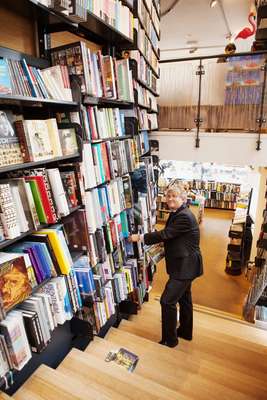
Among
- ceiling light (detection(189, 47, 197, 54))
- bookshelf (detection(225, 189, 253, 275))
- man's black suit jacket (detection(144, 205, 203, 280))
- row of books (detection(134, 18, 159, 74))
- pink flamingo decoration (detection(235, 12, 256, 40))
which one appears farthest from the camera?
ceiling light (detection(189, 47, 197, 54))

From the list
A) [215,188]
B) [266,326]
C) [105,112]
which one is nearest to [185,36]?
[215,188]

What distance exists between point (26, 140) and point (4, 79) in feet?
0.90

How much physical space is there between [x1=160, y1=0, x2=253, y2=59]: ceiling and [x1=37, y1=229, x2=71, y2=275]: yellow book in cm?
555

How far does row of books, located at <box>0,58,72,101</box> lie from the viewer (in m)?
1.23

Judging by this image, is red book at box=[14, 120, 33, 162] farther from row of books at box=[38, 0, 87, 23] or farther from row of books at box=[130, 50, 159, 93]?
row of books at box=[130, 50, 159, 93]

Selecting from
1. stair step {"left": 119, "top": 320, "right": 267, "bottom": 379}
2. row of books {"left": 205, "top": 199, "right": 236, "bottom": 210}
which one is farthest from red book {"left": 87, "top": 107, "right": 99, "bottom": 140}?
row of books {"left": 205, "top": 199, "right": 236, "bottom": 210}

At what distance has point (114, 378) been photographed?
1.88 meters

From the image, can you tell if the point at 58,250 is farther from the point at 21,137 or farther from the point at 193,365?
the point at 193,365

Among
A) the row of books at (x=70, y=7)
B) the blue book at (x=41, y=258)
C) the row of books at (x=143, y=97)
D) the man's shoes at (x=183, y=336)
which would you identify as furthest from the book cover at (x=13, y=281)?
the row of books at (x=143, y=97)

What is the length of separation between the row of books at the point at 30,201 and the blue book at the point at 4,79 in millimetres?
396

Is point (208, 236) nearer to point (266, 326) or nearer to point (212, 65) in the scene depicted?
point (266, 326)

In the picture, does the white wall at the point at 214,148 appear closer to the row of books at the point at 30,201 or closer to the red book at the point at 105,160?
the red book at the point at 105,160

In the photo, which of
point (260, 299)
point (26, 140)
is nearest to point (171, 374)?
point (26, 140)

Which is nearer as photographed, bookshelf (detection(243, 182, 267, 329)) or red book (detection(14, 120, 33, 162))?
red book (detection(14, 120, 33, 162))
